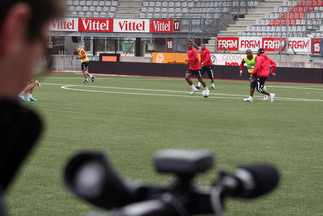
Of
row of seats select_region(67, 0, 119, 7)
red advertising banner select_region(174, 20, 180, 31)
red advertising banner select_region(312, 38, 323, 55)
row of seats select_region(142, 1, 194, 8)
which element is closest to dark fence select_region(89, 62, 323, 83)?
red advertising banner select_region(312, 38, 323, 55)

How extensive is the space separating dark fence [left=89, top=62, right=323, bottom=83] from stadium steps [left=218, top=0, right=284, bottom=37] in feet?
14.8

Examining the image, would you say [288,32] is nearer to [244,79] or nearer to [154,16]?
[244,79]

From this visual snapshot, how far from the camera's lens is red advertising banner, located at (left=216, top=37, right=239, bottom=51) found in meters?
44.8

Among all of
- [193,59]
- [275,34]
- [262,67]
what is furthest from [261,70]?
[275,34]

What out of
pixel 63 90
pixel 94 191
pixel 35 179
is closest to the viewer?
pixel 94 191

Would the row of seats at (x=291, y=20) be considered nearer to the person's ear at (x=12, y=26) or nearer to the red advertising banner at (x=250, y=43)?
the red advertising banner at (x=250, y=43)

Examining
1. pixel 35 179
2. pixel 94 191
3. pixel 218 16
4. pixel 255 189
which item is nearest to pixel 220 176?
pixel 255 189

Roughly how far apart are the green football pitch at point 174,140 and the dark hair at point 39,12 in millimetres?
141

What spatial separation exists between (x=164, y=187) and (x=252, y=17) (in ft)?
159

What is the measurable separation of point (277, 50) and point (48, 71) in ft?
139

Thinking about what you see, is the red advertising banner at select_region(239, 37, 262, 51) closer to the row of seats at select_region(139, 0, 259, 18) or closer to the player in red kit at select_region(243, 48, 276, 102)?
the row of seats at select_region(139, 0, 259, 18)

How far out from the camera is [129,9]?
5684 cm

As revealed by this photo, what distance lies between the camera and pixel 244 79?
43344 mm

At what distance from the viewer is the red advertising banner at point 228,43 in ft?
147
